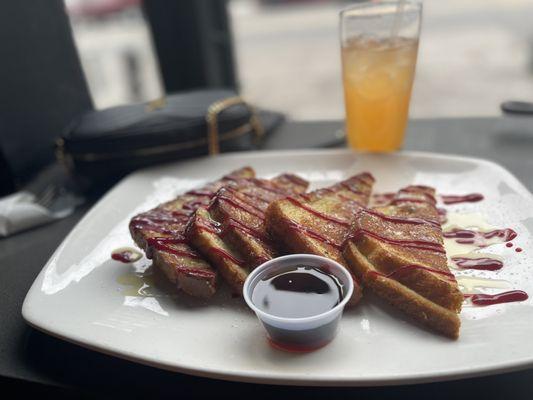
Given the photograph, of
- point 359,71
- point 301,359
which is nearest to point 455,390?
point 301,359

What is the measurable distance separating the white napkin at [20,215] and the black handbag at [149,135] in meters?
0.24

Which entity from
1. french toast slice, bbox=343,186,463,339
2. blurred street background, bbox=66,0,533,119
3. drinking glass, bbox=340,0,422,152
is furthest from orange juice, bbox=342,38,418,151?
blurred street background, bbox=66,0,533,119

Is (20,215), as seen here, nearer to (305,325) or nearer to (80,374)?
(80,374)

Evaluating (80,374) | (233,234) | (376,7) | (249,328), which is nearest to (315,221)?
(233,234)

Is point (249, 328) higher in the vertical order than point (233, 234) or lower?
lower

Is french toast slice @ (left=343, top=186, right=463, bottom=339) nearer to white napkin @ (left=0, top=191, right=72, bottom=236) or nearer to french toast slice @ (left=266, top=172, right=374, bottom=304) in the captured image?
french toast slice @ (left=266, top=172, right=374, bottom=304)

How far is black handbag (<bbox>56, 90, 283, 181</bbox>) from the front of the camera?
1769 mm

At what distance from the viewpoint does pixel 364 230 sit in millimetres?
1179

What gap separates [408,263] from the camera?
109 centimetres

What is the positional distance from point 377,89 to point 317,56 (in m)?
3.96

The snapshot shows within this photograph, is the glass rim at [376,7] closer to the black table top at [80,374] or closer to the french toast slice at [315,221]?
the french toast slice at [315,221]

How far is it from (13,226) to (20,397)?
0.75 meters

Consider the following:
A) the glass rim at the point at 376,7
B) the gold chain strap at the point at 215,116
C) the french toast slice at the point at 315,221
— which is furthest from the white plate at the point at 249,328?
the glass rim at the point at 376,7

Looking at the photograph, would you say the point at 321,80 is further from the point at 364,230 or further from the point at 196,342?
the point at 196,342
